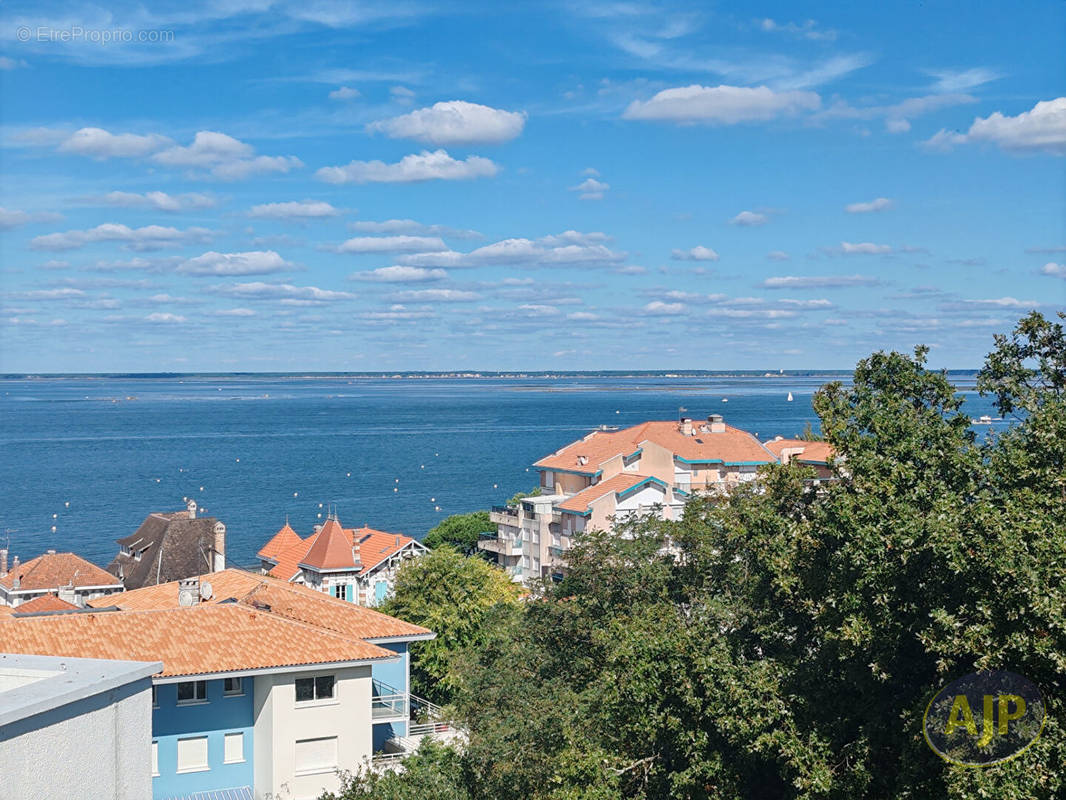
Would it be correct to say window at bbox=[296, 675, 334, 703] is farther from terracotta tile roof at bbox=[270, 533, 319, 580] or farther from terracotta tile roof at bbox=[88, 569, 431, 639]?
terracotta tile roof at bbox=[270, 533, 319, 580]

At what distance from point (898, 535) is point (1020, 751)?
308cm

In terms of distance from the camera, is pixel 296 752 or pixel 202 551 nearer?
pixel 296 752

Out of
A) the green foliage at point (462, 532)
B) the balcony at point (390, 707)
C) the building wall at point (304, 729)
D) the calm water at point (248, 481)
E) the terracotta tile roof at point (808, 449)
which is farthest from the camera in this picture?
the calm water at point (248, 481)

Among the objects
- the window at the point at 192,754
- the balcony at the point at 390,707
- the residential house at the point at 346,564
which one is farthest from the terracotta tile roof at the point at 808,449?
the window at the point at 192,754

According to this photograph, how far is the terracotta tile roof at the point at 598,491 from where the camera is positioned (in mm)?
58688

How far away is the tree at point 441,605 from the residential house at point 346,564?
13319 mm

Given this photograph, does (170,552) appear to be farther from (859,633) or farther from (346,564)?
(859,633)

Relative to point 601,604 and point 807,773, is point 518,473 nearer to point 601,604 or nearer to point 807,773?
point 601,604

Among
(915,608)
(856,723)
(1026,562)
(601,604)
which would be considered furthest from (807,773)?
(601,604)

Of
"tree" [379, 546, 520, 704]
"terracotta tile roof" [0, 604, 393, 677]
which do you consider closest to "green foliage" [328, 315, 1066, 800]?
"terracotta tile roof" [0, 604, 393, 677]

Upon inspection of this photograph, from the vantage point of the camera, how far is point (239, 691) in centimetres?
2753

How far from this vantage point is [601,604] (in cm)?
2911

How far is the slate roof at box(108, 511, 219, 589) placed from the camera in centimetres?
5619

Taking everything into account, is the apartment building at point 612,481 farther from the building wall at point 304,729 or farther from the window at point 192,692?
the window at point 192,692
